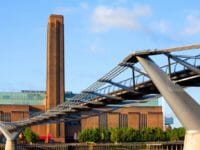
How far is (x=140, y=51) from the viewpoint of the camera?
104ft

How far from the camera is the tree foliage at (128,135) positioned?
135m

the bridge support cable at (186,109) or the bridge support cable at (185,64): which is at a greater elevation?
the bridge support cable at (185,64)

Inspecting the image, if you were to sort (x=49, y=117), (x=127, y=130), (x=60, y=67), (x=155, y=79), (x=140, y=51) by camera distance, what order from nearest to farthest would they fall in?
(x=155, y=79)
(x=140, y=51)
(x=49, y=117)
(x=127, y=130)
(x=60, y=67)

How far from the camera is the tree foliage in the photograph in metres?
135

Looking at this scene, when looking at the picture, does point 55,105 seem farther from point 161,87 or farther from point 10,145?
point 161,87

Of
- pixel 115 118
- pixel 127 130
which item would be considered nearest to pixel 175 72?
pixel 127 130

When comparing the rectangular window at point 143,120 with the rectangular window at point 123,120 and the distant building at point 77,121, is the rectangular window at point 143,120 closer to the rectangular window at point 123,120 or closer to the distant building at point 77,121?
the distant building at point 77,121

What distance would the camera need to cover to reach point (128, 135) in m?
135

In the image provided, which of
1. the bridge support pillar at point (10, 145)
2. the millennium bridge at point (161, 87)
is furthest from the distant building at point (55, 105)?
the millennium bridge at point (161, 87)

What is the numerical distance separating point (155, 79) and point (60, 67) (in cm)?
12412

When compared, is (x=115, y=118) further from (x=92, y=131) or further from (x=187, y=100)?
(x=187, y=100)

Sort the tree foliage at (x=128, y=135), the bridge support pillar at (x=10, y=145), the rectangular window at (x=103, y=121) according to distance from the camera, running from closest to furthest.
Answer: the bridge support pillar at (x=10, y=145), the tree foliage at (x=128, y=135), the rectangular window at (x=103, y=121)

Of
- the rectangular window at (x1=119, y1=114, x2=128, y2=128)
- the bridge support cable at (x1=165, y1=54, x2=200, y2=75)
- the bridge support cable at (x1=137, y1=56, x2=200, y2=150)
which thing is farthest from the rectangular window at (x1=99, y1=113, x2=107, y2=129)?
the bridge support cable at (x1=137, y1=56, x2=200, y2=150)

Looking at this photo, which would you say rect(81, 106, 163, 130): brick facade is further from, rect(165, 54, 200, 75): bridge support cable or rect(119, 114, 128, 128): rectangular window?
rect(165, 54, 200, 75): bridge support cable
